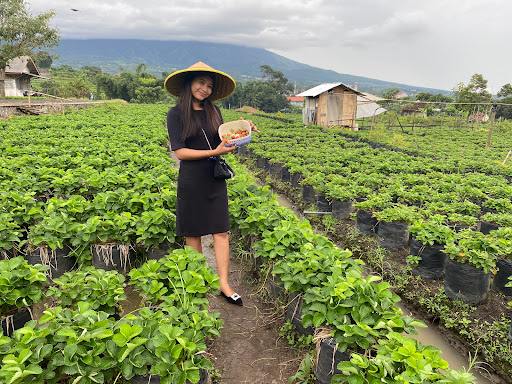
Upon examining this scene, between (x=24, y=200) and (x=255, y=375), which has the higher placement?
(x=24, y=200)

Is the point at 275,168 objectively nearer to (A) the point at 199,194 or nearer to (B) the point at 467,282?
(B) the point at 467,282

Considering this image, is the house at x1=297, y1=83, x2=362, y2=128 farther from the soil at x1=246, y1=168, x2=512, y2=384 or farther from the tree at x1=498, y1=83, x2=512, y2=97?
the tree at x1=498, y1=83, x2=512, y2=97

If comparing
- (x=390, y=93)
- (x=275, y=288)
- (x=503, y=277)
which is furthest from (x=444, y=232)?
(x=390, y=93)

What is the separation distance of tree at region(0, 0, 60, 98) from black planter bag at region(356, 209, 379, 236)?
4162cm

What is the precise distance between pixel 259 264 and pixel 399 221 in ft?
8.73

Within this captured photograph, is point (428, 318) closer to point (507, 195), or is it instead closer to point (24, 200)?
point (507, 195)

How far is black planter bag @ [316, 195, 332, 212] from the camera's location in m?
7.43

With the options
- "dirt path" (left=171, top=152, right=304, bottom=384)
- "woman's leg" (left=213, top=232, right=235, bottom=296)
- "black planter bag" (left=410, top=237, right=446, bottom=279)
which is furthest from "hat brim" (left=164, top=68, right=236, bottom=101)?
"black planter bag" (left=410, top=237, right=446, bottom=279)

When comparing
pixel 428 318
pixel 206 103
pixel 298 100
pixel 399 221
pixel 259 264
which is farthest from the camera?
pixel 298 100

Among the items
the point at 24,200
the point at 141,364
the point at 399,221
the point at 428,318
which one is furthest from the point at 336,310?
the point at 24,200

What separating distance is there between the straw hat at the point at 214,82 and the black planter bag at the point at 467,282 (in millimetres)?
3516

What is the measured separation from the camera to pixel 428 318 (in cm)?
421

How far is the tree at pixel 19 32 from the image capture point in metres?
33.8

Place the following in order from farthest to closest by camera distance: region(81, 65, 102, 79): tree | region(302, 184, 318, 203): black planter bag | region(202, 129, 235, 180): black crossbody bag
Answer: region(81, 65, 102, 79): tree
region(302, 184, 318, 203): black planter bag
region(202, 129, 235, 180): black crossbody bag
